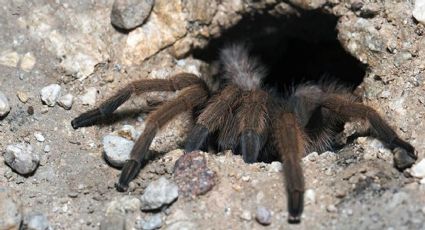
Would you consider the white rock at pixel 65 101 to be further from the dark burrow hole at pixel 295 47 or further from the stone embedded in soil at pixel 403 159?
the stone embedded in soil at pixel 403 159

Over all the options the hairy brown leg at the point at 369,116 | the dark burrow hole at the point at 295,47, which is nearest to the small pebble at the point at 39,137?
the dark burrow hole at the point at 295,47

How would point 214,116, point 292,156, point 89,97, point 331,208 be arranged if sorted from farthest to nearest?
point 89,97 < point 214,116 < point 292,156 < point 331,208

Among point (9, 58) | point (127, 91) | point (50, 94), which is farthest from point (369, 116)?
point (9, 58)

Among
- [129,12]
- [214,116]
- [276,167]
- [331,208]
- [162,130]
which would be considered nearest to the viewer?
[331,208]

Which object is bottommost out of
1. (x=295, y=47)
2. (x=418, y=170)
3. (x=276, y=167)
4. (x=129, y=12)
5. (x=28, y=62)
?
(x=295, y=47)

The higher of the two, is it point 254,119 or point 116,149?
point 254,119

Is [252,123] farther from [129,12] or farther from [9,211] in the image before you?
[9,211]

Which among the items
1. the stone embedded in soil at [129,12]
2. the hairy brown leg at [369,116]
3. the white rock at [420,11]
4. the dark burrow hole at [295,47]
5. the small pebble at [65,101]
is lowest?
the dark burrow hole at [295,47]

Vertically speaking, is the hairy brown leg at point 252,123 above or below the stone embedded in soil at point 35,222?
above
